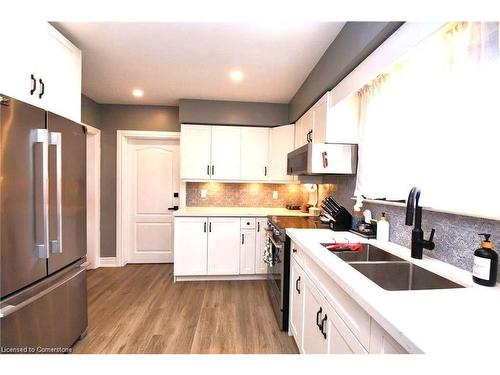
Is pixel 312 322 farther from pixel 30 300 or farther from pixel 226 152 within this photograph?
pixel 226 152

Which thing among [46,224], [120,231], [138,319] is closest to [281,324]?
[138,319]

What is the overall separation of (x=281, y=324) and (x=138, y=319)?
4.39 feet

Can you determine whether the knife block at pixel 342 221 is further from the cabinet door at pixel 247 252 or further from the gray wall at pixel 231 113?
the gray wall at pixel 231 113

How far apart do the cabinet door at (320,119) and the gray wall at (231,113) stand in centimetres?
105

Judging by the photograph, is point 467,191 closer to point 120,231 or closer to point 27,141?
point 27,141

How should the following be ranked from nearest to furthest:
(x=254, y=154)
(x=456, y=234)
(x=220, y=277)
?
(x=456, y=234)
(x=220, y=277)
(x=254, y=154)

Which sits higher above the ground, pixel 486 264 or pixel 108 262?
pixel 486 264

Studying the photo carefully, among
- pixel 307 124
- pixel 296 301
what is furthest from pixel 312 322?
pixel 307 124

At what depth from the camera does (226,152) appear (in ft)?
11.1

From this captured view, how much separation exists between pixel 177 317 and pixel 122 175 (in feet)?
7.38

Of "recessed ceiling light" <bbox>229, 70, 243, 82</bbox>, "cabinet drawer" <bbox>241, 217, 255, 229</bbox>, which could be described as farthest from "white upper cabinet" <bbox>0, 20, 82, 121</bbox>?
"cabinet drawer" <bbox>241, 217, 255, 229</bbox>

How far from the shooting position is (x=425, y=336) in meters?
0.61

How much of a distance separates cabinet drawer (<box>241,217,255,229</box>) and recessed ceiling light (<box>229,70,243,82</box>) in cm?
168

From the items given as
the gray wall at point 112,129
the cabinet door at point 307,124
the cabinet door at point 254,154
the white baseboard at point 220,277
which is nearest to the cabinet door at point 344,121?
the cabinet door at point 307,124
